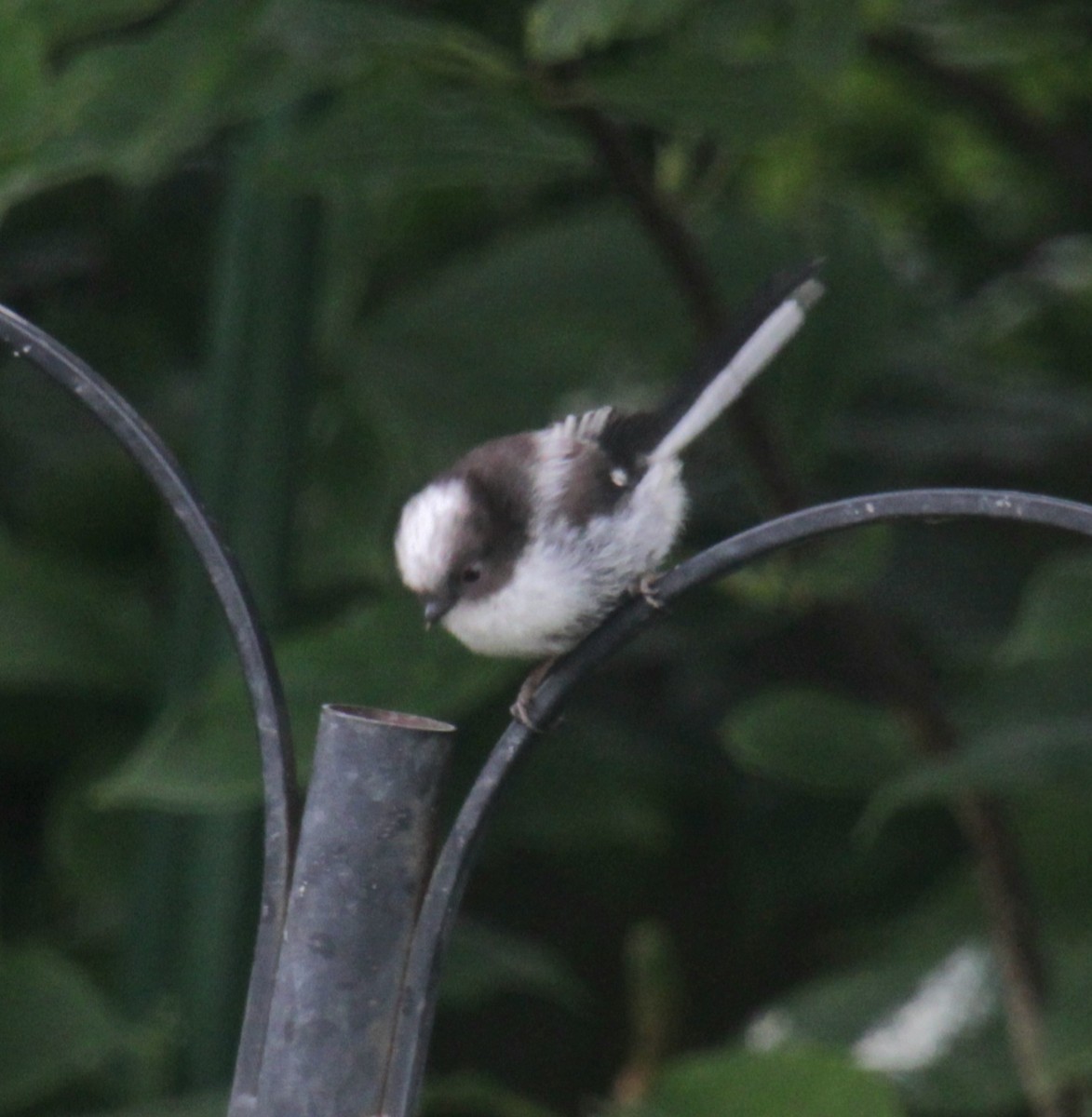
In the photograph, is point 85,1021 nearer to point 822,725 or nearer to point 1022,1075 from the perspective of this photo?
point 822,725

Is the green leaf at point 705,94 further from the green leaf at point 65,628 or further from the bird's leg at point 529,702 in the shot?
the green leaf at point 65,628

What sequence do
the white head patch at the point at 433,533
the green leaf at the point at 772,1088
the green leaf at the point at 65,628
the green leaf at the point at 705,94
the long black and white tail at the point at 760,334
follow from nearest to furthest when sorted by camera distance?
the long black and white tail at the point at 760,334 < the white head patch at the point at 433,533 < the green leaf at the point at 705,94 < the green leaf at the point at 772,1088 < the green leaf at the point at 65,628

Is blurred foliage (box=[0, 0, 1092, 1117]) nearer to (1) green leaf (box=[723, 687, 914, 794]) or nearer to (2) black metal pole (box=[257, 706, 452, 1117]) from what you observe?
(1) green leaf (box=[723, 687, 914, 794])

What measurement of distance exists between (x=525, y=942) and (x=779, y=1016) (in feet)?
1.21

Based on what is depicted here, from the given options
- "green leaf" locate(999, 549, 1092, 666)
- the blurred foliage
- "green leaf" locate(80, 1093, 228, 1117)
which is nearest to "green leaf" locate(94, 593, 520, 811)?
the blurred foliage

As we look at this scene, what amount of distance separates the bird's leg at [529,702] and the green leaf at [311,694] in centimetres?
21

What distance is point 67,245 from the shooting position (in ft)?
7.98

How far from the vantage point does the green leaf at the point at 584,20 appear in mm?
1403

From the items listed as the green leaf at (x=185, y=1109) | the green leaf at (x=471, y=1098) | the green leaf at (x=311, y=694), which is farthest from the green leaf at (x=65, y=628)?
the green leaf at (x=471, y=1098)

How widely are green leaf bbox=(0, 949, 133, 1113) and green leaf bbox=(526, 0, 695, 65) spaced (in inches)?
43.3

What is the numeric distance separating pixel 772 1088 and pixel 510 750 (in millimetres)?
859

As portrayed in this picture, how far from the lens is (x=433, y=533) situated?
1452 millimetres

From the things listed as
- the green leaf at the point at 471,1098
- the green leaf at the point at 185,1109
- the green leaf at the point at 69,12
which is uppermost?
the green leaf at the point at 69,12

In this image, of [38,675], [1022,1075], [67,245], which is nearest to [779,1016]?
[1022,1075]
